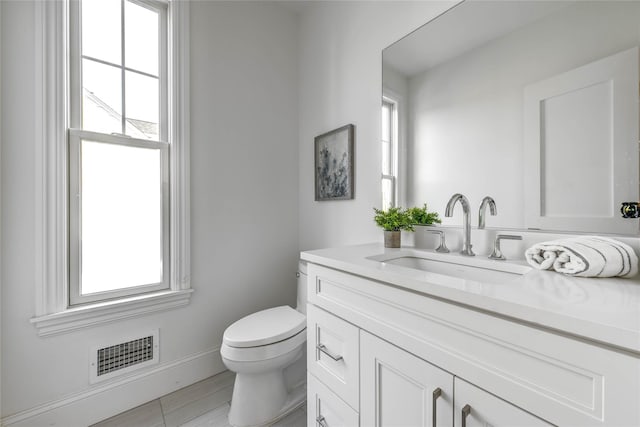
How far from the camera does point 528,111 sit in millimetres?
957

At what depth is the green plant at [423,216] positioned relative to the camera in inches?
49.4

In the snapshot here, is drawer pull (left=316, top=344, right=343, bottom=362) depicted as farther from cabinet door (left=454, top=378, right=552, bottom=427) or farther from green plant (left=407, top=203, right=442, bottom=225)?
green plant (left=407, top=203, right=442, bottom=225)

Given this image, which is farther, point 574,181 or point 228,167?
point 228,167

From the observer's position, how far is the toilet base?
4.44ft

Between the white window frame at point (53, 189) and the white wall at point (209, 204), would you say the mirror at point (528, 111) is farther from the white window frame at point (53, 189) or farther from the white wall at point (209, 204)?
the white window frame at point (53, 189)

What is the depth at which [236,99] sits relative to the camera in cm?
188

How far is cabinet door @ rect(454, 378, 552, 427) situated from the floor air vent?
5.38ft

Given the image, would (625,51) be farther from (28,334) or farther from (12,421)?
(12,421)

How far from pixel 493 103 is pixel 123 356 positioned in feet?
7.27

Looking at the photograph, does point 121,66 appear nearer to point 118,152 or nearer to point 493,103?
point 118,152

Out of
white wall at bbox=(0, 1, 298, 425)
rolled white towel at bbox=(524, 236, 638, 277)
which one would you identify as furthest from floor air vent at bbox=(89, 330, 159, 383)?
rolled white towel at bbox=(524, 236, 638, 277)

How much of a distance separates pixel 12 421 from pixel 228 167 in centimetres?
161

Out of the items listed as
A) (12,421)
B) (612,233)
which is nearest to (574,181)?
(612,233)

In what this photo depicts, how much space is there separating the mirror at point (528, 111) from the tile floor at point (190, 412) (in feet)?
4.85
